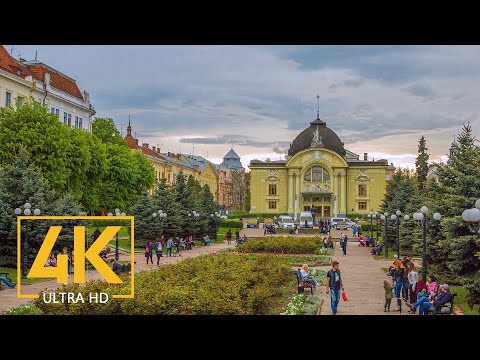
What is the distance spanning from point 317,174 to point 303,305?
54.7m

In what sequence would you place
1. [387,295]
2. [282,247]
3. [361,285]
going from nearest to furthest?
[387,295] → [361,285] → [282,247]

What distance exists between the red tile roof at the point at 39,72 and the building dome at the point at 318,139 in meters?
29.1

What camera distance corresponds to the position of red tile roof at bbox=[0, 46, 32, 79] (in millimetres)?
38562

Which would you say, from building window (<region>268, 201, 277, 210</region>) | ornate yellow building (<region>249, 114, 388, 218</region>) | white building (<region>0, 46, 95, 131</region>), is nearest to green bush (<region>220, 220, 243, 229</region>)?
white building (<region>0, 46, 95, 131</region>)

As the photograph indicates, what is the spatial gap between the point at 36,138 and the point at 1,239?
13611 mm

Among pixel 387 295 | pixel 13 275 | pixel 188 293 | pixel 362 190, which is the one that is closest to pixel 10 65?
pixel 13 275

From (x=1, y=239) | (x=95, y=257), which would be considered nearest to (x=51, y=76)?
(x=1, y=239)

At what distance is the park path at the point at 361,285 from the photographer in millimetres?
13984

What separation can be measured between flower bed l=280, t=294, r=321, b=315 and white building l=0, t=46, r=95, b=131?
27504 millimetres

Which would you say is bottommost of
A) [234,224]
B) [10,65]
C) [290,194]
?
[234,224]

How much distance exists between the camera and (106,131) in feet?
182

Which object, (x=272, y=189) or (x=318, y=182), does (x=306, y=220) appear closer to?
(x=318, y=182)

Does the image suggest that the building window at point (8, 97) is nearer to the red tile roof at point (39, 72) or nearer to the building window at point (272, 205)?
the red tile roof at point (39, 72)

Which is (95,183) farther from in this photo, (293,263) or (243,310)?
(243,310)
